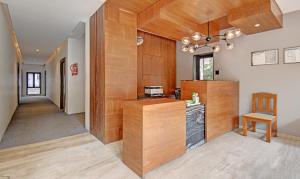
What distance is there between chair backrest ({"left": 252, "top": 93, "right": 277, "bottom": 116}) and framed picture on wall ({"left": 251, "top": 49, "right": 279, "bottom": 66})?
0.76 metres

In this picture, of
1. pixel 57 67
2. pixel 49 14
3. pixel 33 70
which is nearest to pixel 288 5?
pixel 49 14

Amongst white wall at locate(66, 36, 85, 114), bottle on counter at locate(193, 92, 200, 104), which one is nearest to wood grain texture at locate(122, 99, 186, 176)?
bottle on counter at locate(193, 92, 200, 104)

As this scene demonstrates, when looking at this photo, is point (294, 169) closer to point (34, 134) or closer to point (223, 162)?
point (223, 162)

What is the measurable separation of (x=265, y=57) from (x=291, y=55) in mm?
451

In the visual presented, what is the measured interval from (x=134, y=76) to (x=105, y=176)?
207 cm

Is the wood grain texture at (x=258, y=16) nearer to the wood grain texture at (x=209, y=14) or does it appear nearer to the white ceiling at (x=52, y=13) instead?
the wood grain texture at (x=209, y=14)

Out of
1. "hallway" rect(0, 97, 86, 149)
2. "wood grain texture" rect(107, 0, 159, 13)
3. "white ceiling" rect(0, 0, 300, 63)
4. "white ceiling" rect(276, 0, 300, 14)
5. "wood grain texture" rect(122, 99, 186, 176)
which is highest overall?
"white ceiling" rect(0, 0, 300, 63)

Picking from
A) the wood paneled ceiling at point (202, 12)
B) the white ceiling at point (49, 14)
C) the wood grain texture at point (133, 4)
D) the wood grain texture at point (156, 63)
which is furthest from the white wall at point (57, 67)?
the wood paneled ceiling at point (202, 12)

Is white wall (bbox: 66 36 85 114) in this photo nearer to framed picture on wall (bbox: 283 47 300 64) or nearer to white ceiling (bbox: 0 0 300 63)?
white ceiling (bbox: 0 0 300 63)

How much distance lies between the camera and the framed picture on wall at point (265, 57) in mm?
3439

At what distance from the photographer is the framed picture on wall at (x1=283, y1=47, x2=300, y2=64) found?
3.16m

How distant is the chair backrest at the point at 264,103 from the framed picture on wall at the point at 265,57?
76cm

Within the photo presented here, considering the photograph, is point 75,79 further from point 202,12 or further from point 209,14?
point 209,14

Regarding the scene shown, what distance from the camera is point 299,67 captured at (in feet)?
10.4
